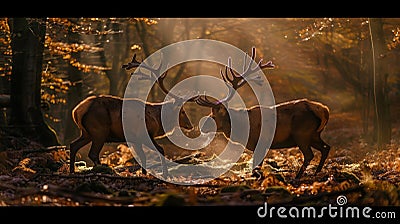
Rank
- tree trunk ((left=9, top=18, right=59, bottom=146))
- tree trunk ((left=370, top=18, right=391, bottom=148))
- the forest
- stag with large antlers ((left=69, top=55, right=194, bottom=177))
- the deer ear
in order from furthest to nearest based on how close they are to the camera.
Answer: tree trunk ((left=370, top=18, right=391, bottom=148)) < tree trunk ((left=9, top=18, right=59, bottom=146)) < the deer ear < stag with large antlers ((left=69, top=55, right=194, bottom=177)) < the forest

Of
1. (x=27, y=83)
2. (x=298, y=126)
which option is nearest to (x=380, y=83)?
(x=298, y=126)

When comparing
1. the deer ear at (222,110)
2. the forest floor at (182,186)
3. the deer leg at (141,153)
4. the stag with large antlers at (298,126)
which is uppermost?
the deer ear at (222,110)

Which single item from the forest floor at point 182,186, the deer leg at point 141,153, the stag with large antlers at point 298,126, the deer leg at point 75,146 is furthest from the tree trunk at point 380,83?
the deer leg at point 75,146

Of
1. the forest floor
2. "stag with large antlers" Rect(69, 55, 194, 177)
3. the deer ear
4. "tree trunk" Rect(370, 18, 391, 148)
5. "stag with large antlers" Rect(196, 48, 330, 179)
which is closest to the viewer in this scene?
the forest floor

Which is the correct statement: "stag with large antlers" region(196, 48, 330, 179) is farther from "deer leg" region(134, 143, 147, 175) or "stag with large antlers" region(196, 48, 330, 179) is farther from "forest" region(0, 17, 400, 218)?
"deer leg" region(134, 143, 147, 175)

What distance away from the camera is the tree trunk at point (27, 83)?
37.6ft

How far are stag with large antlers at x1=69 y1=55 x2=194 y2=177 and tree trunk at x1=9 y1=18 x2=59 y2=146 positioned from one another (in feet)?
6.67

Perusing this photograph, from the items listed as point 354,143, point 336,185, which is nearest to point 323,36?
point 354,143

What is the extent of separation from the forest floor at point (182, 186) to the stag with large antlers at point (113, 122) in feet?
1.29

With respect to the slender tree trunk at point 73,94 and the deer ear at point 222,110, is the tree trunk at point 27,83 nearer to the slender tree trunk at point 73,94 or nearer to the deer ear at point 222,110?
the deer ear at point 222,110

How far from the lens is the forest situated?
7074 millimetres

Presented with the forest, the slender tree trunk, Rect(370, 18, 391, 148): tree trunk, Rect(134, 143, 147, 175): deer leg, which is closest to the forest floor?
the forest

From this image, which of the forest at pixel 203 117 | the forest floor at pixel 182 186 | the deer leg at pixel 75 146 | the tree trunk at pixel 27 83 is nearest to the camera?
the forest floor at pixel 182 186

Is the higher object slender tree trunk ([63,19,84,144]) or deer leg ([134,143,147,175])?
slender tree trunk ([63,19,84,144])
